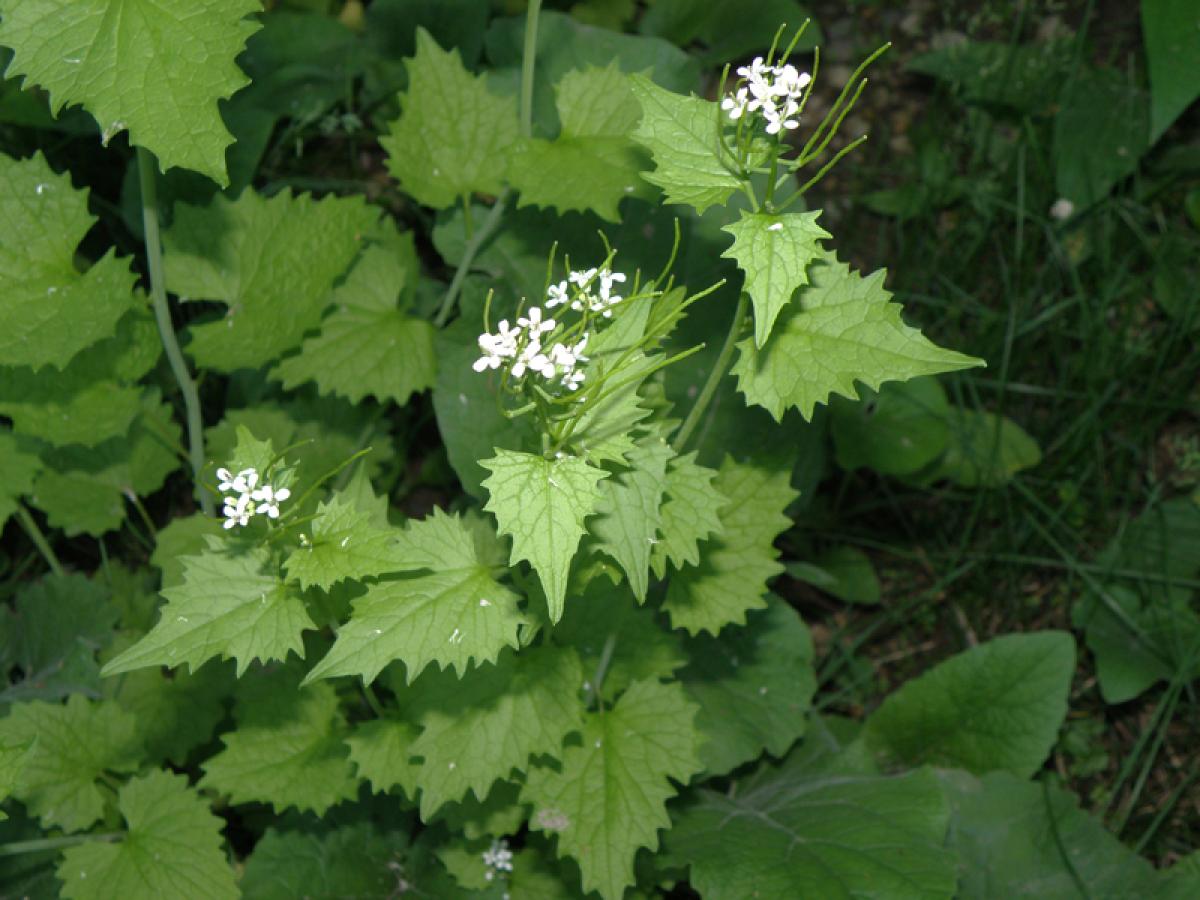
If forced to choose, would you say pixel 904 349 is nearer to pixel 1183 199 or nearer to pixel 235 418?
pixel 235 418

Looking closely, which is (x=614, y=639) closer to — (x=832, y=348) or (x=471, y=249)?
(x=832, y=348)

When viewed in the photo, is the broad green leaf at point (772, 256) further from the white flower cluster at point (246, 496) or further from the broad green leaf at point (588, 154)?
the white flower cluster at point (246, 496)

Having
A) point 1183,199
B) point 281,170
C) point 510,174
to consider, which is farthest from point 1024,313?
point 281,170

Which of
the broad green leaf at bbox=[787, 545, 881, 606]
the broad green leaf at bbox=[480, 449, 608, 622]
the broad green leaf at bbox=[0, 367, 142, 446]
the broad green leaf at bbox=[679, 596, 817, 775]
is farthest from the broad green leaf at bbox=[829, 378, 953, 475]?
the broad green leaf at bbox=[0, 367, 142, 446]

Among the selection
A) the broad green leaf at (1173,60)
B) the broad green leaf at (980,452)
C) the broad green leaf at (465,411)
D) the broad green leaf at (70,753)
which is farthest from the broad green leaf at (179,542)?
the broad green leaf at (1173,60)

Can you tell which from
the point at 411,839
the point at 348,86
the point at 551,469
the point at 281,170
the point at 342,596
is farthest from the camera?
the point at 281,170

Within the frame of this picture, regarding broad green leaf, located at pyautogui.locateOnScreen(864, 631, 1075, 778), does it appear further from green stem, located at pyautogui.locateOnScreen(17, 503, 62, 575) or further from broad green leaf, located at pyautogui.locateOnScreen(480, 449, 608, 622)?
green stem, located at pyautogui.locateOnScreen(17, 503, 62, 575)
